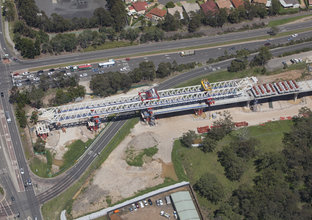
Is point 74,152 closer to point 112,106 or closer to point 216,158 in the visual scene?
point 112,106

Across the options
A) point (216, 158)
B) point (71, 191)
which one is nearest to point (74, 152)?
point (71, 191)

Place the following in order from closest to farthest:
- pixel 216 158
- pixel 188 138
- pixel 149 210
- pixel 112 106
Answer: pixel 149 210 < pixel 216 158 < pixel 188 138 < pixel 112 106

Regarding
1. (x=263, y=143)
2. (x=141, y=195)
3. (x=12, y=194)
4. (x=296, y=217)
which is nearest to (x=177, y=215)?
(x=141, y=195)

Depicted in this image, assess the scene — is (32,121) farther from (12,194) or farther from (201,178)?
(201,178)

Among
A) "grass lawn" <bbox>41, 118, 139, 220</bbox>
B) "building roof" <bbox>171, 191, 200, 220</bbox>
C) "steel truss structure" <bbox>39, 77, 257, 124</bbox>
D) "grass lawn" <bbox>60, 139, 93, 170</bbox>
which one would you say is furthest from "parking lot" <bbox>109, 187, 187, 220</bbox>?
"steel truss structure" <bbox>39, 77, 257, 124</bbox>

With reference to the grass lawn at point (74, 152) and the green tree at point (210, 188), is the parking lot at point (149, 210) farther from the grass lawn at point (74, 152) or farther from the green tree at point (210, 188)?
the grass lawn at point (74, 152)
